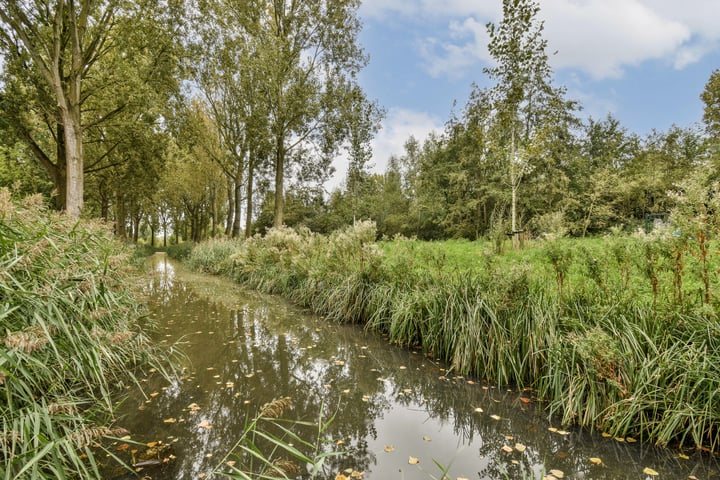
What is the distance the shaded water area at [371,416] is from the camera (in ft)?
8.36

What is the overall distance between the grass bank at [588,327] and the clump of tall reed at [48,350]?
3.81 meters

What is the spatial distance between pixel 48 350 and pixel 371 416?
278 centimetres

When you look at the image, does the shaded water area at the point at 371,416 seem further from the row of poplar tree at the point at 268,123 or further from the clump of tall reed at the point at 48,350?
the row of poplar tree at the point at 268,123

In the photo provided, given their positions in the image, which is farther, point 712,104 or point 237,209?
point 712,104

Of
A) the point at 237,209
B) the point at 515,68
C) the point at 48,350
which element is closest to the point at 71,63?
the point at 237,209

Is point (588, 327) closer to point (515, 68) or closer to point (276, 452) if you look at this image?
point (276, 452)

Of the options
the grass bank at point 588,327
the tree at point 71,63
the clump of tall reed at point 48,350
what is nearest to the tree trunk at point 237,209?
the tree at point 71,63

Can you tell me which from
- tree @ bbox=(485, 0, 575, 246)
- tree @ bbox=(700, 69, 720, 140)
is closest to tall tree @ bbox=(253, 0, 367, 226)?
tree @ bbox=(485, 0, 575, 246)

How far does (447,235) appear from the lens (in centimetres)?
2531

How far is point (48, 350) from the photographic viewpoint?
7.95 feet

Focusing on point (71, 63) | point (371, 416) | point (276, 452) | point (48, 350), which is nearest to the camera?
point (48, 350)

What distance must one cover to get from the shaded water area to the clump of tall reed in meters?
0.53

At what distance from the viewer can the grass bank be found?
2.80 metres

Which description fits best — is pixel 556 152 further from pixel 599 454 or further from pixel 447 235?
pixel 599 454
